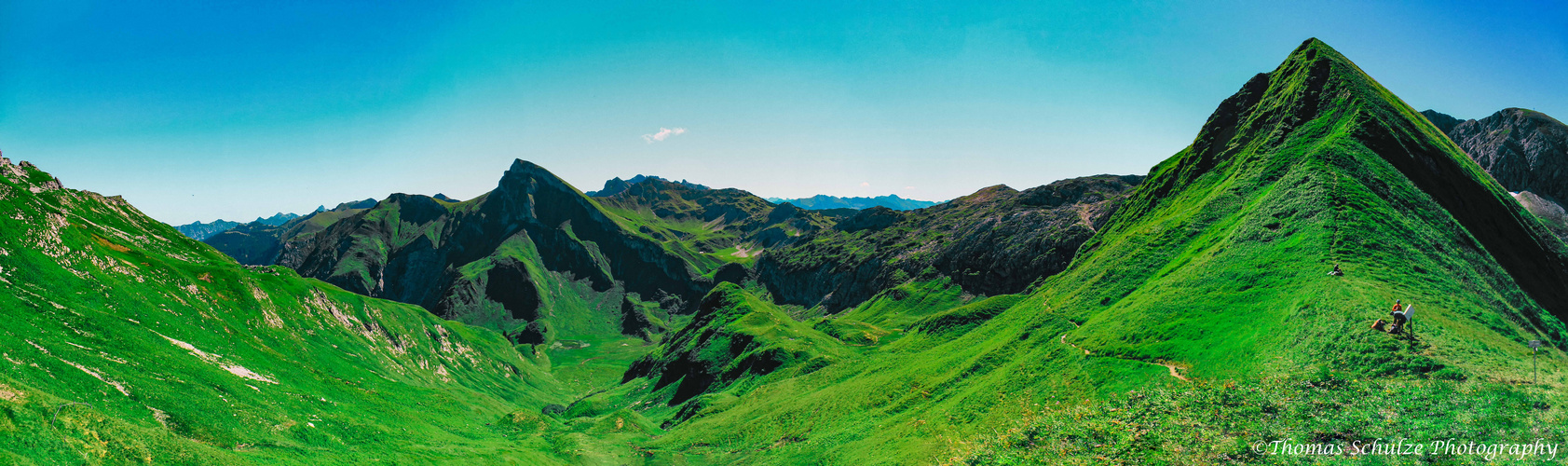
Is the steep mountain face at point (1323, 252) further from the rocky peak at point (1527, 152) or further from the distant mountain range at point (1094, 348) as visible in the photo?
the rocky peak at point (1527, 152)

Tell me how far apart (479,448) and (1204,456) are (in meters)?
96.8

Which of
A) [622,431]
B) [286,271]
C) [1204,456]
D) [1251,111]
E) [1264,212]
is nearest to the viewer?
[1204,456]

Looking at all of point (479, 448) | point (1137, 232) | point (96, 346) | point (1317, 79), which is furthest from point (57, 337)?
point (1317, 79)

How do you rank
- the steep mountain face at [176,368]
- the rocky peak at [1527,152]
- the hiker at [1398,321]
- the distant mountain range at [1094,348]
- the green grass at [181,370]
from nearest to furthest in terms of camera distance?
the hiker at [1398,321], the distant mountain range at [1094,348], the steep mountain face at [176,368], the green grass at [181,370], the rocky peak at [1527,152]

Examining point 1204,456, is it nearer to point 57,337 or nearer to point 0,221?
point 57,337

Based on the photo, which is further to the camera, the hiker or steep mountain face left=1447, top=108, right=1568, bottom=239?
steep mountain face left=1447, top=108, right=1568, bottom=239

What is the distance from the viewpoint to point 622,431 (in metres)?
133

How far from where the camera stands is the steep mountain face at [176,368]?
46.7 m

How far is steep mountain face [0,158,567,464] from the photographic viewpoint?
1839 inches

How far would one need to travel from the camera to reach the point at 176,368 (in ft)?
225

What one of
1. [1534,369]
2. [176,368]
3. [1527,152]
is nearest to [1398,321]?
[1534,369]

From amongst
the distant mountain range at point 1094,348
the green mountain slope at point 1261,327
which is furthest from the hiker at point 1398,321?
the distant mountain range at point 1094,348

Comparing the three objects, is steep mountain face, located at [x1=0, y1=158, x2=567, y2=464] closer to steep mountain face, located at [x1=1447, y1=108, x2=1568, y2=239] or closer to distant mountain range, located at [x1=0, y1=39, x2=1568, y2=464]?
distant mountain range, located at [x1=0, y1=39, x2=1568, y2=464]

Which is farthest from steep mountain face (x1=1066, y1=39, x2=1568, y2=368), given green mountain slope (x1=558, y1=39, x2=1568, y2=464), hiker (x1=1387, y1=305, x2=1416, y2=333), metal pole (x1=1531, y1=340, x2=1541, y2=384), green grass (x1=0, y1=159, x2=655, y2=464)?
green grass (x1=0, y1=159, x2=655, y2=464)
